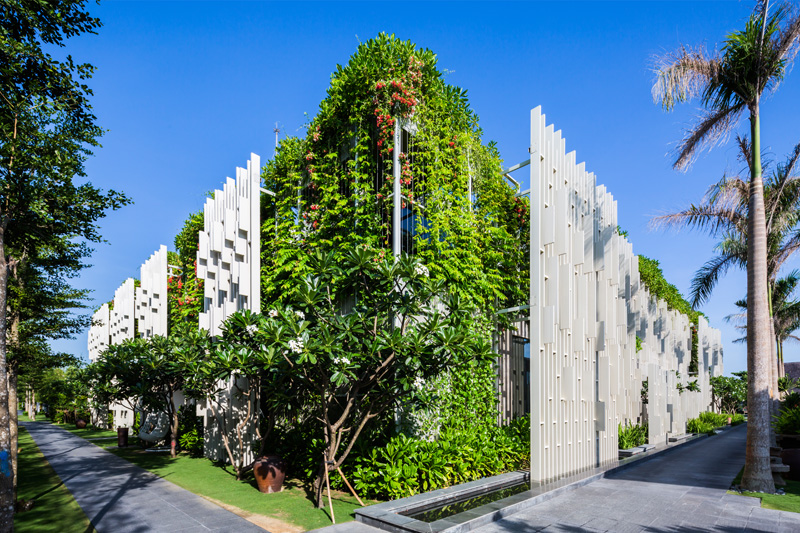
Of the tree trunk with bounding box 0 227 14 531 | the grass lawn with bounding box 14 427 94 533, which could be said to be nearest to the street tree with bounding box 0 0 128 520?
the tree trunk with bounding box 0 227 14 531

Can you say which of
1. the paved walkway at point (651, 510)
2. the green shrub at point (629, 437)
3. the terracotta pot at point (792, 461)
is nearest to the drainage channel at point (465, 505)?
the paved walkway at point (651, 510)

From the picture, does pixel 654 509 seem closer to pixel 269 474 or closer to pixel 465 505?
pixel 465 505

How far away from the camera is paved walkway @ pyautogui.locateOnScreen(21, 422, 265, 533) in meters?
7.17

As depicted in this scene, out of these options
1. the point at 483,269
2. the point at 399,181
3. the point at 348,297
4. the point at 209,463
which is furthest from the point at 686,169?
the point at 209,463

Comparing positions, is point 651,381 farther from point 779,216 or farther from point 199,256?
point 199,256

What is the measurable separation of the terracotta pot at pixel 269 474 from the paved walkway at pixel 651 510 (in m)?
2.74

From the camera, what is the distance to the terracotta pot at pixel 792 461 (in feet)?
35.4

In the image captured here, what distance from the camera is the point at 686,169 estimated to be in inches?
455

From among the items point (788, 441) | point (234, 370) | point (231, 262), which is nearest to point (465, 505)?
point (234, 370)

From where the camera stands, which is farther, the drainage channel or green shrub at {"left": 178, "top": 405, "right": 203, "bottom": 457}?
green shrub at {"left": 178, "top": 405, "right": 203, "bottom": 457}

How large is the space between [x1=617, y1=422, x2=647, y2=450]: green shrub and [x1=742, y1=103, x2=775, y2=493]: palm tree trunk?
5532mm

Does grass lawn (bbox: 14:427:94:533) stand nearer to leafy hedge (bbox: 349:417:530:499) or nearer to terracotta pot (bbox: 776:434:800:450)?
leafy hedge (bbox: 349:417:530:499)

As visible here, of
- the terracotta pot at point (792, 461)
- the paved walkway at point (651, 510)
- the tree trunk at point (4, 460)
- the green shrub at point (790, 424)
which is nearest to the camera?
the tree trunk at point (4, 460)

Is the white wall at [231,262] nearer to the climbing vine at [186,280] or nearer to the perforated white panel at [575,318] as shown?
the climbing vine at [186,280]
